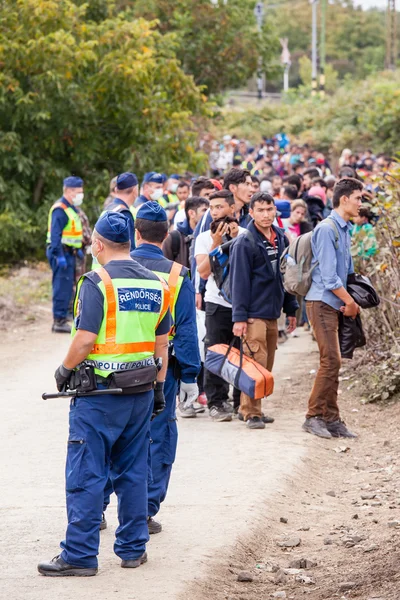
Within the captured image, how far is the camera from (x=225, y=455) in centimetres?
861

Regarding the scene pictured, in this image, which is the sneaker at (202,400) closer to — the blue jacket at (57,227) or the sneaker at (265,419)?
the sneaker at (265,419)

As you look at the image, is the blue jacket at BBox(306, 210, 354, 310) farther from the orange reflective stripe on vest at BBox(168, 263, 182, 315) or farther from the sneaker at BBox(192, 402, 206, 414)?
the orange reflective stripe on vest at BBox(168, 263, 182, 315)

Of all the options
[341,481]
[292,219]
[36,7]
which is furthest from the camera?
[36,7]

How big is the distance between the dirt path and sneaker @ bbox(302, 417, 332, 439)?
12 centimetres

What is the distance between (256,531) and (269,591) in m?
0.91

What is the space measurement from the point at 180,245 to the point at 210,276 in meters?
0.92

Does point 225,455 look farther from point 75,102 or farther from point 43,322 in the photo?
point 75,102

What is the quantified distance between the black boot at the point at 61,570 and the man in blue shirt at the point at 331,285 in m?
3.98

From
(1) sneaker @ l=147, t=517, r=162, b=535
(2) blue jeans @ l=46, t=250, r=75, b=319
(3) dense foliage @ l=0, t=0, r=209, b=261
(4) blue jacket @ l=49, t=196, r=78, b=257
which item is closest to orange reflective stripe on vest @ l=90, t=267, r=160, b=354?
(1) sneaker @ l=147, t=517, r=162, b=535

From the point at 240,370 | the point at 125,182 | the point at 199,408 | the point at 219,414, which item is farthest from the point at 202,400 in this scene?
the point at 125,182

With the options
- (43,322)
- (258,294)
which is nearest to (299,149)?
(43,322)

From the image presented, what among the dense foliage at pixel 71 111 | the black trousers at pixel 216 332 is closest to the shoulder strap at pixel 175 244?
the black trousers at pixel 216 332

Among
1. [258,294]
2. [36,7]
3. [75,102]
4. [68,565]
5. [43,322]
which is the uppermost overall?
[36,7]

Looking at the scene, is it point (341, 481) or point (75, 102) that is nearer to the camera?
point (341, 481)
